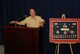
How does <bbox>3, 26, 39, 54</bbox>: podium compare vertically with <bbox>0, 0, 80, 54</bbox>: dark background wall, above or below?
below

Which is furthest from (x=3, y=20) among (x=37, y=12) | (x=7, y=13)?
(x=37, y=12)

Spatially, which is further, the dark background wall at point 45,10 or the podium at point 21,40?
the dark background wall at point 45,10

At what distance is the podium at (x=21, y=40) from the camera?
5.04 metres

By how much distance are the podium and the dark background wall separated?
120cm

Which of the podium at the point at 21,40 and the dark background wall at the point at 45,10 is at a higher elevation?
the dark background wall at the point at 45,10

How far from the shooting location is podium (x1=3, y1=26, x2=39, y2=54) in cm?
504

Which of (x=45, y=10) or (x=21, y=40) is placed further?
(x=45, y=10)

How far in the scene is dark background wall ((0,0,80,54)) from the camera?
6.03 meters

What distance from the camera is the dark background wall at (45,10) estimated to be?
6027 mm

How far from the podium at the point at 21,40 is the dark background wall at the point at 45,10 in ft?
3.93

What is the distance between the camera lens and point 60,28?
5160mm

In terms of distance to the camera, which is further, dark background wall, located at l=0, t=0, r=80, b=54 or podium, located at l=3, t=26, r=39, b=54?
dark background wall, located at l=0, t=0, r=80, b=54

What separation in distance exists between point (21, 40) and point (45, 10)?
146 centimetres

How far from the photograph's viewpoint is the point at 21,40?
507 cm
